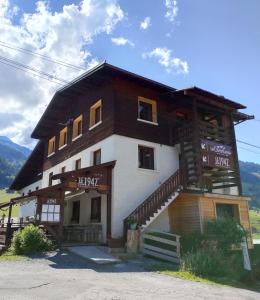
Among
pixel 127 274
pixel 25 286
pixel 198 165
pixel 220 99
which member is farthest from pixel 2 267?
pixel 220 99

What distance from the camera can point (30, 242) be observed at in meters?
14.3

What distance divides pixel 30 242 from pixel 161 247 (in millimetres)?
5714

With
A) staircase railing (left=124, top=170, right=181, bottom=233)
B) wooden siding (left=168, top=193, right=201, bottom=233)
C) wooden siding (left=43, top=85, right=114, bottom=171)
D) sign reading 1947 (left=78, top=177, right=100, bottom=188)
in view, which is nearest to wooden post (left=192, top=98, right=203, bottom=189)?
wooden siding (left=168, top=193, right=201, bottom=233)

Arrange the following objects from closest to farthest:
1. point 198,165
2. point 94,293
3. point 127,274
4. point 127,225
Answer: point 94,293 → point 127,274 → point 127,225 → point 198,165

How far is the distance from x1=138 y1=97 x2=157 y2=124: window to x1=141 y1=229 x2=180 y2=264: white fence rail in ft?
25.1

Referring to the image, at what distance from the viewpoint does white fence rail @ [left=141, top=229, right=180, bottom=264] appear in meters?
14.2

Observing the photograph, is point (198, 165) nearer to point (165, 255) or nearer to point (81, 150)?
point (165, 255)

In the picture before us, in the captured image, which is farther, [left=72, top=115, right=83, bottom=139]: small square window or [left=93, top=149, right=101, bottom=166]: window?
[left=72, top=115, right=83, bottom=139]: small square window

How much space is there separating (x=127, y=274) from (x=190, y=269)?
234 cm

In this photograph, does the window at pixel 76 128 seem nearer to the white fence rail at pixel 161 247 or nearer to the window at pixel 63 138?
the window at pixel 63 138

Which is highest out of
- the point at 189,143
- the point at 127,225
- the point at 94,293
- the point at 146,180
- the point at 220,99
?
the point at 220,99

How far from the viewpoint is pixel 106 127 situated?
62.8 feet

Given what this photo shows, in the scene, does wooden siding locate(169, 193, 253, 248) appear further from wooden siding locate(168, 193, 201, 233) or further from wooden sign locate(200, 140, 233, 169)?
wooden sign locate(200, 140, 233, 169)

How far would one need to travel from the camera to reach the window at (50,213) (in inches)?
590
